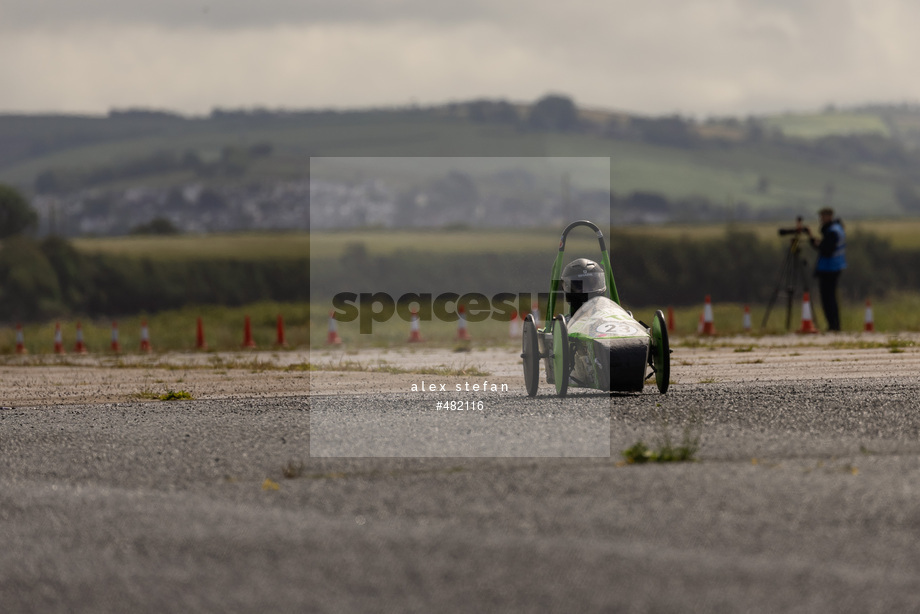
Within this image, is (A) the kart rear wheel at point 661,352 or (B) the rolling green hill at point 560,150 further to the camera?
(B) the rolling green hill at point 560,150

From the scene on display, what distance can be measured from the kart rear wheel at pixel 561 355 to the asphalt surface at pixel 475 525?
1680mm

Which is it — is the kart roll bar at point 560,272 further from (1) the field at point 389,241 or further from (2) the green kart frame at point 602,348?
(1) the field at point 389,241

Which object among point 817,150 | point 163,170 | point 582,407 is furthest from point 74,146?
point 582,407

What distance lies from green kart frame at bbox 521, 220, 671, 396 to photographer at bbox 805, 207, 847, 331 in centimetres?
1247

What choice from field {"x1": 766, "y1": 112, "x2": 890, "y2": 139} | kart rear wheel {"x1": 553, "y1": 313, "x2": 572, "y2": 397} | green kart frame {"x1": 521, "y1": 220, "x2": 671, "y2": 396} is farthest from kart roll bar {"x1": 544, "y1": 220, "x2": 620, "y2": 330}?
field {"x1": 766, "y1": 112, "x2": 890, "y2": 139}

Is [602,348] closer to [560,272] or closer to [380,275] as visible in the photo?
[560,272]

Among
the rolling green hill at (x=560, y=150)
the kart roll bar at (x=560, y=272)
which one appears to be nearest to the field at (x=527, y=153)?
the rolling green hill at (x=560, y=150)

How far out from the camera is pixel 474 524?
7633mm

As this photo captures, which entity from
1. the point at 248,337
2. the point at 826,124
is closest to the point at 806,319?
the point at 248,337

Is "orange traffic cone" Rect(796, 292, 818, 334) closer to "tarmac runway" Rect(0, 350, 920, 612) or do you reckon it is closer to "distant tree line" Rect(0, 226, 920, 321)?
"distant tree line" Rect(0, 226, 920, 321)

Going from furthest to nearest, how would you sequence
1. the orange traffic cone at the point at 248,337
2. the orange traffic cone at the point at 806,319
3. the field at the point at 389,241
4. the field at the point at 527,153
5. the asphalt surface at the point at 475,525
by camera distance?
the field at the point at 527,153 < the field at the point at 389,241 < the orange traffic cone at the point at 248,337 < the orange traffic cone at the point at 806,319 < the asphalt surface at the point at 475,525

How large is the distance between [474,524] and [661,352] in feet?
18.9

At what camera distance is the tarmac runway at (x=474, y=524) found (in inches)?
257

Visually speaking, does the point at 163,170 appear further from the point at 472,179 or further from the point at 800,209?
the point at 472,179
